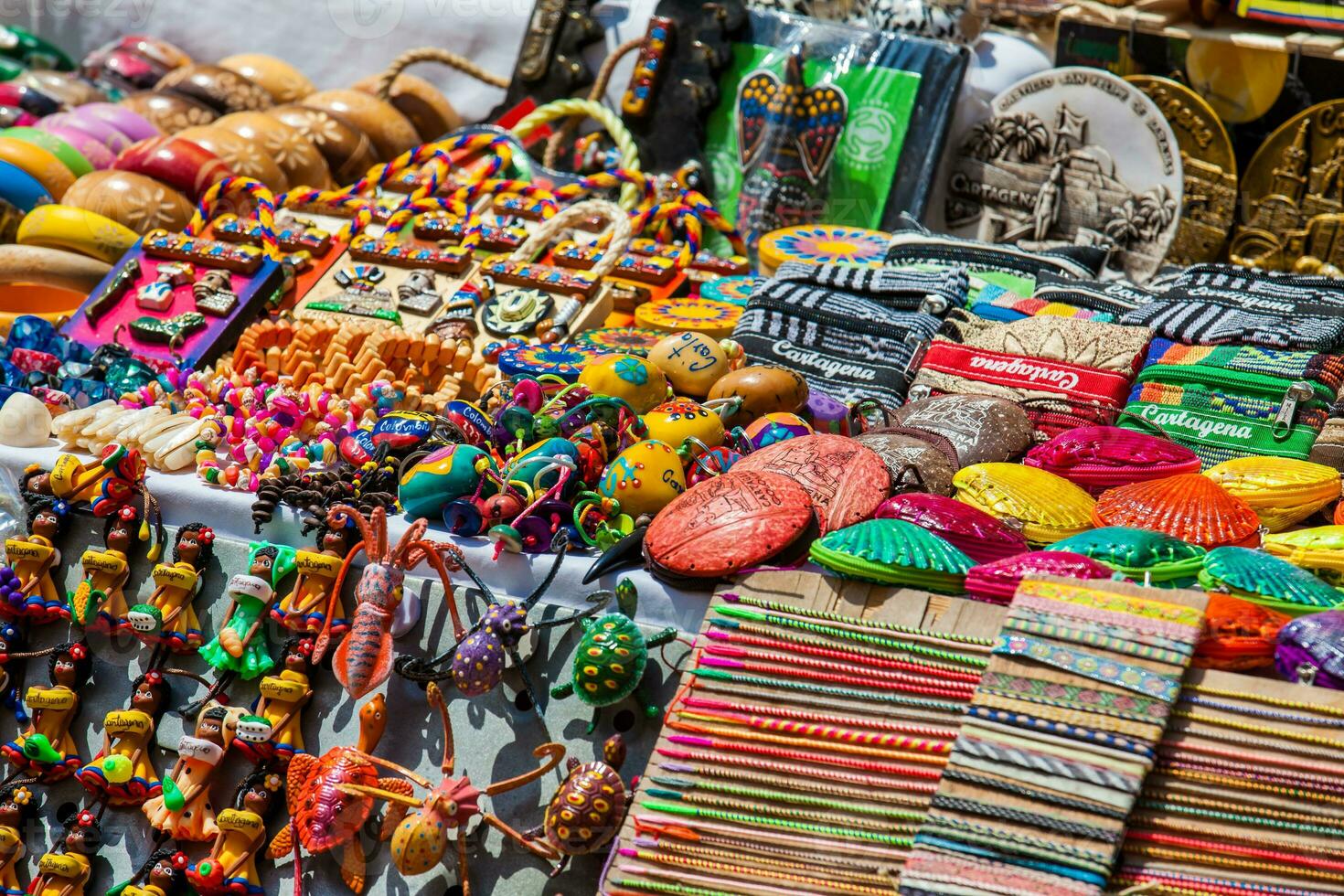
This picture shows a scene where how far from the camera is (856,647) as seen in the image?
2.40 m

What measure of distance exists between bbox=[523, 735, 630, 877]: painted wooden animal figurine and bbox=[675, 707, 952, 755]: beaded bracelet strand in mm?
165

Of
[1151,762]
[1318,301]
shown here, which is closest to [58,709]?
[1151,762]

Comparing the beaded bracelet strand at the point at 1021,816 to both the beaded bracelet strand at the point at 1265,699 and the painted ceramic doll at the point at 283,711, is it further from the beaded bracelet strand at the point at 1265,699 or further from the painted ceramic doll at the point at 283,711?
the painted ceramic doll at the point at 283,711

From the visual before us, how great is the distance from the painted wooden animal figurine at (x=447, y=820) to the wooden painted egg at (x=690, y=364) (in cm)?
104

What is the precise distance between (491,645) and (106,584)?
0.97 metres

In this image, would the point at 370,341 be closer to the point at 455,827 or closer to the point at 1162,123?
the point at 455,827

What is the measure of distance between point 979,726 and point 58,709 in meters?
1.86

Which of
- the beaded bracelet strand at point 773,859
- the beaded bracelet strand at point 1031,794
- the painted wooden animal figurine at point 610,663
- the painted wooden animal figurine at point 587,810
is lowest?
the painted wooden animal figurine at point 587,810

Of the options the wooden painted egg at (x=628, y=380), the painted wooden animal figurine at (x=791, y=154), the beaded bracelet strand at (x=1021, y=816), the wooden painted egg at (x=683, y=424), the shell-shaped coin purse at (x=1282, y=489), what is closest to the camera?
the beaded bracelet strand at (x=1021, y=816)

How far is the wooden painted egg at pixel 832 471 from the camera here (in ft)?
8.84

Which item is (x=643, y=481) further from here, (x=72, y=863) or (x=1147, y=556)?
(x=72, y=863)

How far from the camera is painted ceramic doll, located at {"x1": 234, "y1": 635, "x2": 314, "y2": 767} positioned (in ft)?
9.11

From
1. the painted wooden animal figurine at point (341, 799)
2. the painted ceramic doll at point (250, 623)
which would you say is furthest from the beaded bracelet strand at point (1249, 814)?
the painted ceramic doll at point (250, 623)

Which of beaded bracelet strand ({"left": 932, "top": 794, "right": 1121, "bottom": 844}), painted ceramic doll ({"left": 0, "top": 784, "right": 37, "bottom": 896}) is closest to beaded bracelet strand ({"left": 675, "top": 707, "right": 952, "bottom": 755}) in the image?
beaded bracelet strand ({"left": 932, "top": 794, "right": 1121, "bottom": 844})
